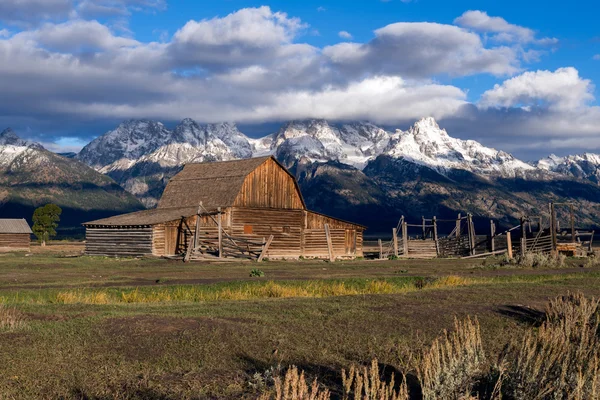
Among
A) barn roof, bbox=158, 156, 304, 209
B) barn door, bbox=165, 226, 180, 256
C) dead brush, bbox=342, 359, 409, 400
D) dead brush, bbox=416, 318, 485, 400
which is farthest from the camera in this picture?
barn roof, bbox=158, 156, 304, 209

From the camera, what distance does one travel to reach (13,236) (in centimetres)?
8344

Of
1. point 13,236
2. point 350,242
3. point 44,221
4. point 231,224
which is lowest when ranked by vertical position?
point 350,242

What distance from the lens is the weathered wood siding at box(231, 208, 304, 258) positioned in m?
56.7

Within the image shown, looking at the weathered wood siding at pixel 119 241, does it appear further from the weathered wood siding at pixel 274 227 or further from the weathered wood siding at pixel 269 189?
the weathered wood siding at pixel 269 189

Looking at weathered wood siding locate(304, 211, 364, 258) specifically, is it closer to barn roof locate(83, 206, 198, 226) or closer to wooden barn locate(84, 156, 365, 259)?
wooden barn locate(84, 156, 365, 259)

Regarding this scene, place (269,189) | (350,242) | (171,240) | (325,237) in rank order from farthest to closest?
1. (350,242)
2. (325,237)
3. (269,189)
4. (171,240)

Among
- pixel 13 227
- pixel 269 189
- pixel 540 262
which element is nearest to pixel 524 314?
pixel 540 262

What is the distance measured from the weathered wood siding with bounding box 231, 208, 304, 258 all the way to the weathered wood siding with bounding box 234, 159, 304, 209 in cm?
75

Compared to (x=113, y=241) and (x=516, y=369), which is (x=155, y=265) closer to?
(x=113, y=241)

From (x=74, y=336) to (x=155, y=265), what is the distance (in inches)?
1148

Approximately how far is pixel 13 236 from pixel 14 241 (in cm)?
64

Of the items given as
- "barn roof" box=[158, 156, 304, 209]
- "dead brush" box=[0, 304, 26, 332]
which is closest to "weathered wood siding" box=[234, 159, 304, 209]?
"barn roof" box=[158, 156, 304, 209]

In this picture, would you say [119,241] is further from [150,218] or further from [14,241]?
[14,241]

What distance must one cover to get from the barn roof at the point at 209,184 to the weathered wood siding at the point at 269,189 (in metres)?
0.57
